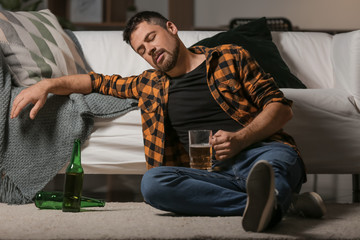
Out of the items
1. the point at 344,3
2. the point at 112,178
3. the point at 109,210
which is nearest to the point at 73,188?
the point at 109,210

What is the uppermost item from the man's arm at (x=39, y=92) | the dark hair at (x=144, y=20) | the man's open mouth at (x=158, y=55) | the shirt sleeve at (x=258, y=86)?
the dark hair at (x=144, y=20)

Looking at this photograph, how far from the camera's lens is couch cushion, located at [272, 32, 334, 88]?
2.67m

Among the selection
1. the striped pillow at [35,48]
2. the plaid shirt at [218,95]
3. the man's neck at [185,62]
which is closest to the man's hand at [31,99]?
the striped pillow at [35,48]

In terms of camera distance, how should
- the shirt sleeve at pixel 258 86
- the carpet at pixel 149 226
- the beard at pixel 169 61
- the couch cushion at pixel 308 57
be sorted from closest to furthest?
the carpet at pixel 149 226
the shirt sleeve at pixel 258 86
the beard at pixel 169 61
the couch cushion at pixel 308 57

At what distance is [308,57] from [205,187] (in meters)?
1.44

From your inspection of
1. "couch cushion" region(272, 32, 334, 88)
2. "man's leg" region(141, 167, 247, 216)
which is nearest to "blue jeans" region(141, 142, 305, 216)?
"man's leg" region(141, 167, 247, 216)

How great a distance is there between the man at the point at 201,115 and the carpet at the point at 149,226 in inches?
2.5

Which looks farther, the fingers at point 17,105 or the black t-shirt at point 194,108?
the fingers at point 17,105

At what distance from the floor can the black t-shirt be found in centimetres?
50

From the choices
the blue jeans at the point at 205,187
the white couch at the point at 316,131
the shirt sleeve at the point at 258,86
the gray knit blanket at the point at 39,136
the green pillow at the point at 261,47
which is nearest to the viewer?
the blue jeans at the point at 205,187

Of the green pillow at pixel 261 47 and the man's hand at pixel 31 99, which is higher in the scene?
the green pillow at pixel 261 47

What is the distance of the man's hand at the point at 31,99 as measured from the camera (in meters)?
1.82

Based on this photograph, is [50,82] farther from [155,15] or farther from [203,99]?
[203,99]

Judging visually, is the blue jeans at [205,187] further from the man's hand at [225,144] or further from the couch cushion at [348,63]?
the couch cushion at [348,63]
